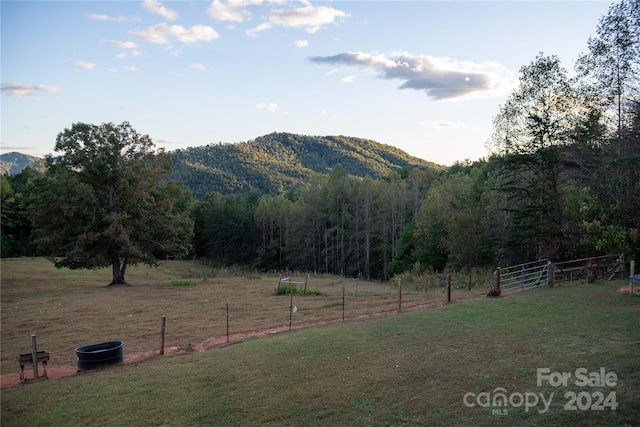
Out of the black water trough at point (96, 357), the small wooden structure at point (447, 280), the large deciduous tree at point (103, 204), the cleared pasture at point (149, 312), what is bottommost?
the cleared pasture at point (149, 312)

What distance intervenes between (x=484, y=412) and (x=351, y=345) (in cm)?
543

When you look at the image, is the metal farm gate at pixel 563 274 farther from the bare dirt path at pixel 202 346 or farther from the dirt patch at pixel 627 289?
the bare dirt path at pixel 202 346

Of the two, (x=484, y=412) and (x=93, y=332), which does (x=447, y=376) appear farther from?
(x=93, y=332)

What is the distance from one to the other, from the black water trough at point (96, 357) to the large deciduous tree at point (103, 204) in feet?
66.4

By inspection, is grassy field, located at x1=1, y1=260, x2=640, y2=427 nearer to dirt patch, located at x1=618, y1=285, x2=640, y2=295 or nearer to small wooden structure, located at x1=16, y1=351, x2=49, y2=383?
dirt patch, located at x1=618, y1=285, x2=640, y2=295

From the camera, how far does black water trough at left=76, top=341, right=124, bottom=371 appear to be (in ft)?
39.5

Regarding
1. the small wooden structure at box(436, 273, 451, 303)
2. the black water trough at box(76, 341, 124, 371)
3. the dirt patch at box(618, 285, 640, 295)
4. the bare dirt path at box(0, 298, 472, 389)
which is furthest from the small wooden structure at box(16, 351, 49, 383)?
the dirt patch at box(618, 285, 640, 295)

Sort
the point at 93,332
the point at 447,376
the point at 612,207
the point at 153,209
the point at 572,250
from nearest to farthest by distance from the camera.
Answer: the point at 447,376 → the point at 93,332 → the point at 612,207 → the point at 572,250 → the point at 153,209

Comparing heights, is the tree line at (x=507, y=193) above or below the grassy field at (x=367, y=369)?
above

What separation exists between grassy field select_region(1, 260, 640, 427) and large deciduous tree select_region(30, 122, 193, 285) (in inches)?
547

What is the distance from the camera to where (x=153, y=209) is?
3491 cm

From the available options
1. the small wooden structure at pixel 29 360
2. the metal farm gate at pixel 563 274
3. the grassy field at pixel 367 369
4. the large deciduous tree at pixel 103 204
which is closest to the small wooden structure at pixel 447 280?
the grassy field at pixel 367 369

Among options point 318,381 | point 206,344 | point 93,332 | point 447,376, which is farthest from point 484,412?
point 93,332

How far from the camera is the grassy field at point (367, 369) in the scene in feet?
23.9
